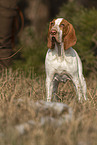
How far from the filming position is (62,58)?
3037mm

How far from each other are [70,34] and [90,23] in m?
3.38

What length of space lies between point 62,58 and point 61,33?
1.04 ft

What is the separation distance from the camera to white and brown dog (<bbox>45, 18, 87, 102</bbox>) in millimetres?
2947

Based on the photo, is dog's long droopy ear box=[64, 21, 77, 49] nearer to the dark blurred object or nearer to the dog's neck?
the dog's neck

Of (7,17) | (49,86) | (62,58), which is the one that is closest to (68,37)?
(62,58)


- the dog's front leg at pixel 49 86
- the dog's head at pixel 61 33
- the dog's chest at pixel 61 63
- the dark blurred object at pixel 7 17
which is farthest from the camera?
the dark blurred object at pixel 7 17

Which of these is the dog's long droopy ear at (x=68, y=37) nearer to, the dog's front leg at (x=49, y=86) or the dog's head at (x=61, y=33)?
the dog's head at (x=61, y=33)

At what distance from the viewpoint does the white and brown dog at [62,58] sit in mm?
2947

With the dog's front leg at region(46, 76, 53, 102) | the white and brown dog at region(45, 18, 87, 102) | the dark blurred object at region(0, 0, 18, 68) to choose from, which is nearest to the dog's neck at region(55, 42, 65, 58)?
the white and brown dog at region(45, 18, 87, 102)

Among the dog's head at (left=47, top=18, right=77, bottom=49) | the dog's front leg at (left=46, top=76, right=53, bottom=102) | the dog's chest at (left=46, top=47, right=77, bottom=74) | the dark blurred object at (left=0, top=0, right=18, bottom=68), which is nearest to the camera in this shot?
the dog's head at (left=47, top=18, right=77, bottom=49)

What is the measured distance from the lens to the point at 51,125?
208 cm

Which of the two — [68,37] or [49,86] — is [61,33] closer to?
[68,37]

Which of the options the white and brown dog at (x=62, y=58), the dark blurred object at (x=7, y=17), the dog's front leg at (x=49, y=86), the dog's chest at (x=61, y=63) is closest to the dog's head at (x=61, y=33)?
the white and brown dog at (x=62, y=58)

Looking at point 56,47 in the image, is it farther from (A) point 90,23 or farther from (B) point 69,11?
(B) point 69,11
